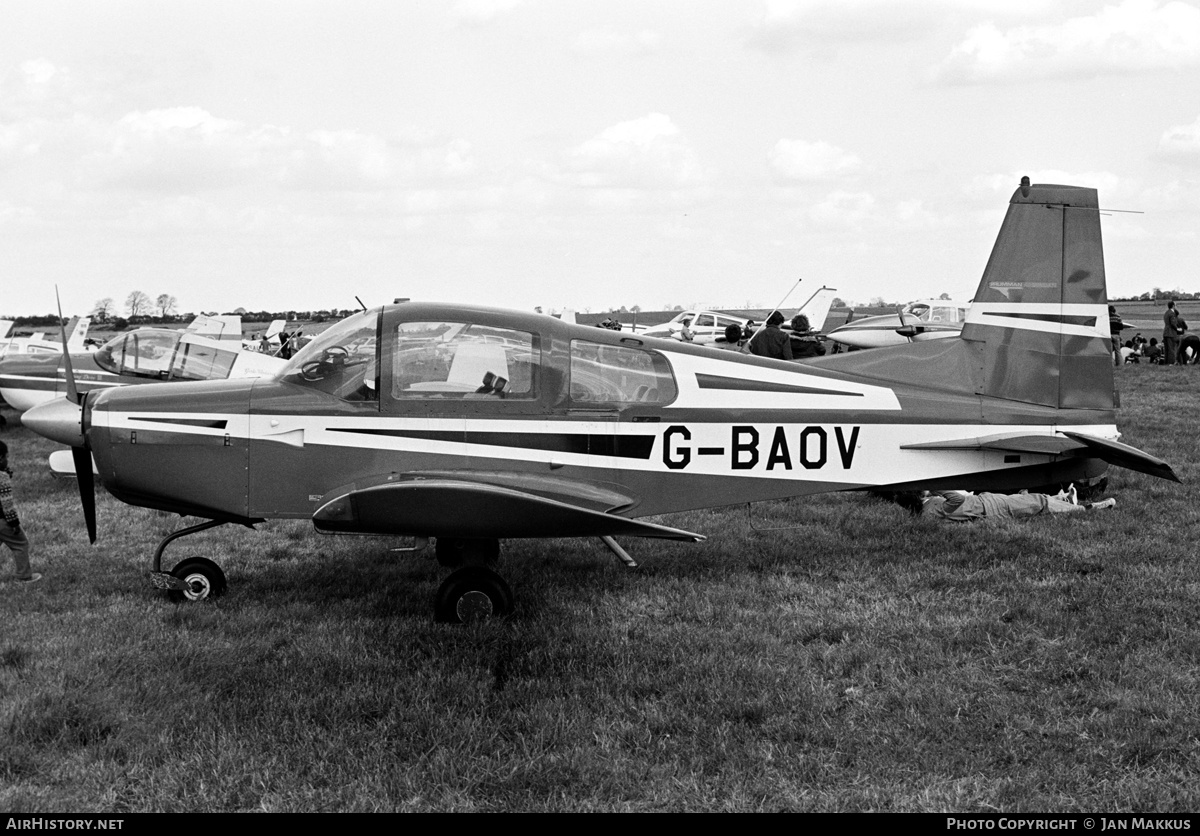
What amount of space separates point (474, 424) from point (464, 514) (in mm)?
978

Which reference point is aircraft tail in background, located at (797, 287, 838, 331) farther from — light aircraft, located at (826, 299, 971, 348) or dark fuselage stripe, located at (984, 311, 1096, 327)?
dark fuselage stripe, located at (984, 311, 1096, 327)

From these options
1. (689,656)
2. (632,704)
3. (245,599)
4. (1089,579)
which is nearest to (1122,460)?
(1089,579)

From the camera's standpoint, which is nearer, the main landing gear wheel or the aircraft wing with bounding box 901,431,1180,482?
the main landing gear wheel

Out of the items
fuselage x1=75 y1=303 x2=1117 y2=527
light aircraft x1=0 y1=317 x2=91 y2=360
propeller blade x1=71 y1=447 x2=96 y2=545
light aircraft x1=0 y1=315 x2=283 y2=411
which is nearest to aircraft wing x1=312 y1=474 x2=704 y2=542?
→ fuselage x1=75 y1=303 x2=1117 y2=527

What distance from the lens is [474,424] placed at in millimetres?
5977

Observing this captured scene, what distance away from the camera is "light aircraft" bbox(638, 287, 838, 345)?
27.8m

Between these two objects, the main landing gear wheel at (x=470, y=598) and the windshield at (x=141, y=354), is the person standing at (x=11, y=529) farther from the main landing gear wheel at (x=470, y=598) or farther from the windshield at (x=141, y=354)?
the windshield at (x=141, y=354)

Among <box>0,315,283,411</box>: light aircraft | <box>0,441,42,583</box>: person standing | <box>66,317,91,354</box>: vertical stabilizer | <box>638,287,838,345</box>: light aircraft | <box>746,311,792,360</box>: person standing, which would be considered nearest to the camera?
<box>0,441,42,583</box>: person standing

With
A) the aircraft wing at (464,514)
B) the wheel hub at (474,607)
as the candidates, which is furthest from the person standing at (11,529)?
the wheel hub at (474,607)

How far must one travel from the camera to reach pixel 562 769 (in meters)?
4.00

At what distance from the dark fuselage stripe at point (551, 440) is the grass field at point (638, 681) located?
1.02m

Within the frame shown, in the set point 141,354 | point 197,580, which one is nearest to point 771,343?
point 141,354

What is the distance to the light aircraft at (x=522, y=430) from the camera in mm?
5930

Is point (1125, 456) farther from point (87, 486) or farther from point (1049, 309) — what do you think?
point (87, 486)
